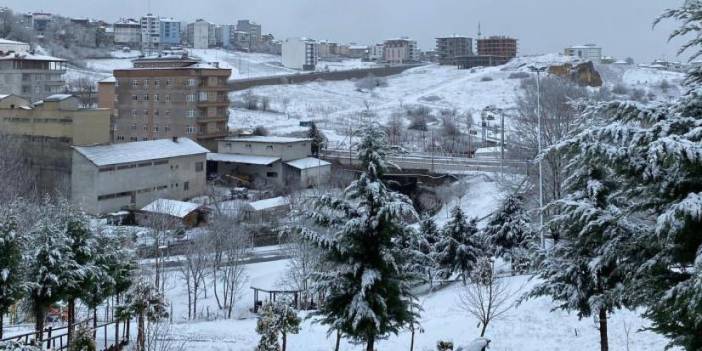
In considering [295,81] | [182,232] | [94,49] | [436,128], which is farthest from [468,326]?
[94,49]

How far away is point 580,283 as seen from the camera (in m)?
12.4

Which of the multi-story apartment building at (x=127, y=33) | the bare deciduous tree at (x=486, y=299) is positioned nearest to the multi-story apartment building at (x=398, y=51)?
the multi-story apartment building at (x=127, y=33)

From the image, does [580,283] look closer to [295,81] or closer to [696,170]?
[696,170]

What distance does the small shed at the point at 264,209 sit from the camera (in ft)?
122

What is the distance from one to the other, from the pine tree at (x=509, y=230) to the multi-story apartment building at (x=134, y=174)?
2161cm

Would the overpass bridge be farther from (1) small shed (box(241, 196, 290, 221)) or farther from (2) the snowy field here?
(2) the snowy field

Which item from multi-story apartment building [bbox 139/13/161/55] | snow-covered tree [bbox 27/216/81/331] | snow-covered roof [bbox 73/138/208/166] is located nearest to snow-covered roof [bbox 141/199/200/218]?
snow-covered roof [bbox 73/138/208/166]

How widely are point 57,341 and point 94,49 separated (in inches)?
4527

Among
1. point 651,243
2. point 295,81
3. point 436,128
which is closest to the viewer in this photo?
point 651,243

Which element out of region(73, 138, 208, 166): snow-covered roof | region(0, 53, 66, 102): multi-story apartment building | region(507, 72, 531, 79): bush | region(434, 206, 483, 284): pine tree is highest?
region(507, 72, 531, 79): bush

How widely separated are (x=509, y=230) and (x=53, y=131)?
95.4 ft

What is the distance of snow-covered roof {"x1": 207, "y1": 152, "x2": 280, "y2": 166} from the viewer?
46719 mm

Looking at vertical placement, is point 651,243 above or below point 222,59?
below

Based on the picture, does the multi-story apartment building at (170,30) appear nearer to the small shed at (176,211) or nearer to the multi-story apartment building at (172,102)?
the multi-story apartment building at (172,102)
